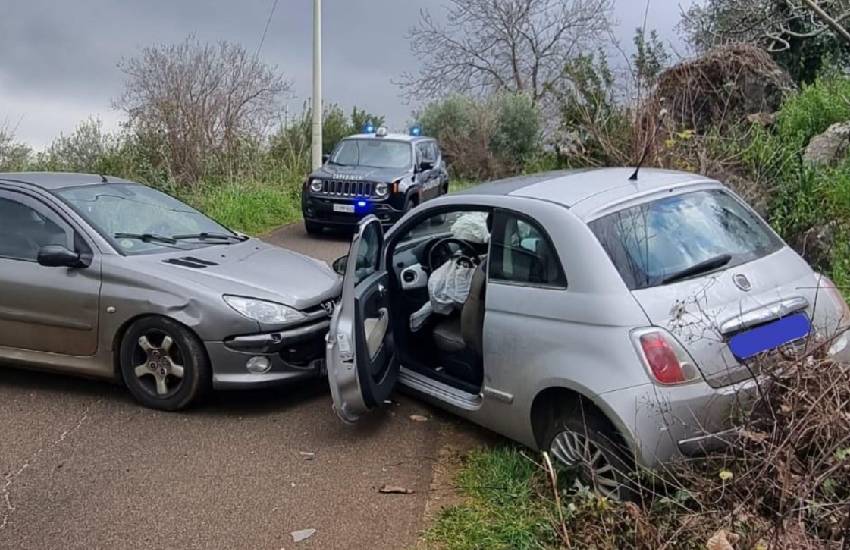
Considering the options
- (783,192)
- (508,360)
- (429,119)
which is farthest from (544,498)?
(429,119)

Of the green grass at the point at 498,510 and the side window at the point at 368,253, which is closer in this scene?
the green grass at the point at 498,510

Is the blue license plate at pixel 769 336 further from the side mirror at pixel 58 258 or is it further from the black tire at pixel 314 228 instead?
the black tire at pixel 314 228

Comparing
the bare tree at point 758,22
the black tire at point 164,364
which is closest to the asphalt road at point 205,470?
the black tire at point 164,364

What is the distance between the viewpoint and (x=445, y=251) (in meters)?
5.76

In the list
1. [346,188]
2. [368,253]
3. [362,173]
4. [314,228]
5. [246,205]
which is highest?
[362,173]

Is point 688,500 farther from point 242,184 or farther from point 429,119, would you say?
point 429,119

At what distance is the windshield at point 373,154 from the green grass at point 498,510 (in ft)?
31.2

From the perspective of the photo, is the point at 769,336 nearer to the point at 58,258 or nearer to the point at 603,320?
the point at 603,320

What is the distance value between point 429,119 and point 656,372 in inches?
927

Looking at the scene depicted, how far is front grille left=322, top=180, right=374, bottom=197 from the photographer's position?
42.0 ft

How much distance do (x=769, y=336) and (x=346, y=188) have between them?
9.72m

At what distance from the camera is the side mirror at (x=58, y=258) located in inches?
213

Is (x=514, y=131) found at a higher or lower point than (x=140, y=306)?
higher

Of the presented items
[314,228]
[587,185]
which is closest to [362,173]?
[314,228]
